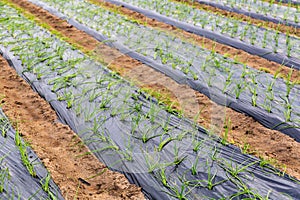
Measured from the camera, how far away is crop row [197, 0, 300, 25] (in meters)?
5.42

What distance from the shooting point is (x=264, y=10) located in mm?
5711

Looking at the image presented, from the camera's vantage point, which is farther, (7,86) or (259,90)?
(7,86)

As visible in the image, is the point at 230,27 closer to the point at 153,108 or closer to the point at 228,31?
the point at 228,31

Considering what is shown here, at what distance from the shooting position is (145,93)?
11.6 ft

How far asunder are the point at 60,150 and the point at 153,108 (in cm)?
97

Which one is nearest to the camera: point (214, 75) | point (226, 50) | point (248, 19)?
point (214, 75)

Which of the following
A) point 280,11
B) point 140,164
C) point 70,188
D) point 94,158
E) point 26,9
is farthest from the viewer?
point 26,9

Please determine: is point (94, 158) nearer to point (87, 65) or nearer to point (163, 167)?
point (163, 167)

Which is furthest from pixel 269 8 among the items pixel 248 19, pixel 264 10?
pixel 248 19

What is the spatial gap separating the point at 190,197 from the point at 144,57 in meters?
2.56

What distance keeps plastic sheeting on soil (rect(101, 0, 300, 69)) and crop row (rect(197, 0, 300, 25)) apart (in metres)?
0.67

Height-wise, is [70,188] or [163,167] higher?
[163,167]

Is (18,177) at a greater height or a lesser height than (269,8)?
lesser

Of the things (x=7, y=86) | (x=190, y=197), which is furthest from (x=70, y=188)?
(x=7, y=86)
